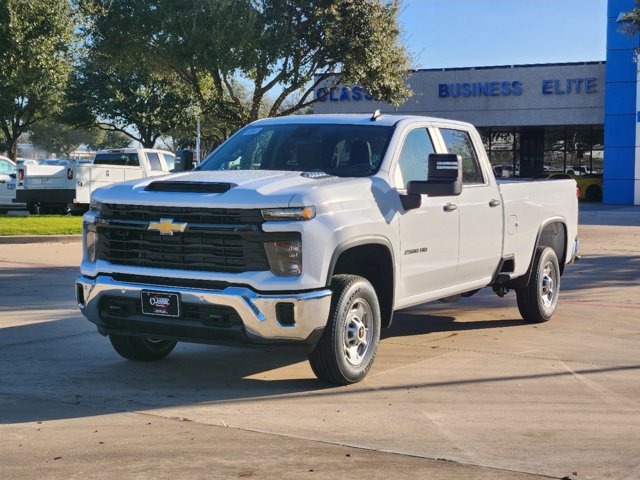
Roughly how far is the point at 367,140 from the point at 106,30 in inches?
910

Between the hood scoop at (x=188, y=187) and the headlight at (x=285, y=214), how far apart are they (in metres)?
0.40

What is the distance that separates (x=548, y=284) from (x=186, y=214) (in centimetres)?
488

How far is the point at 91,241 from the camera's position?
7148mm

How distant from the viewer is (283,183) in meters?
6.71

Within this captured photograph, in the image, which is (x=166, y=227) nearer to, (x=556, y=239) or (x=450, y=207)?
(x=450, y=207)

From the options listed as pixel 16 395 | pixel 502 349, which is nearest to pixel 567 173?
pixel 502 349

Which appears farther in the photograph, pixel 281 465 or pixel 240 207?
pixel 240 207

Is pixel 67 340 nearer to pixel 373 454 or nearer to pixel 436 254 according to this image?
pixel 436 254

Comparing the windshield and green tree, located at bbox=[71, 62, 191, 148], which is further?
green tree, located at bbox=[71, 62, 191, 148]

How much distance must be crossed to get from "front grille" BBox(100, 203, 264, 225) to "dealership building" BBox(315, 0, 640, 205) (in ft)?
109

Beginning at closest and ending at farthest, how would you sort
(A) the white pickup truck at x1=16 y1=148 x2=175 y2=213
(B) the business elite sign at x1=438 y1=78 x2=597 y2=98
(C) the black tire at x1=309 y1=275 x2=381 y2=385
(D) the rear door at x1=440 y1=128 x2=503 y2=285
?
(C) the black tire at x1=309 y1=275 x2=381 y2=385, (D) the rear door at x1=440 y1=128 x2=503 y2=285, (A) the white pickup truck at x1=16 y1=148 x2=175 y2=213, (B) the business elite sign at x1=438 y1=78 x2=597 y2=98

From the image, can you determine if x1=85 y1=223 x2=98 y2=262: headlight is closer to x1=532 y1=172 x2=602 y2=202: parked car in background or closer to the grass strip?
the grass strip

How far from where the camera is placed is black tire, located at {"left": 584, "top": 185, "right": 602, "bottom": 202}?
4516cm

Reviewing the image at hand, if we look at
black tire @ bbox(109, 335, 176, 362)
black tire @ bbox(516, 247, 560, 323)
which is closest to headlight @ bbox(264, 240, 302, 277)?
black tire @ bbox(109, 335, 176, 362)
